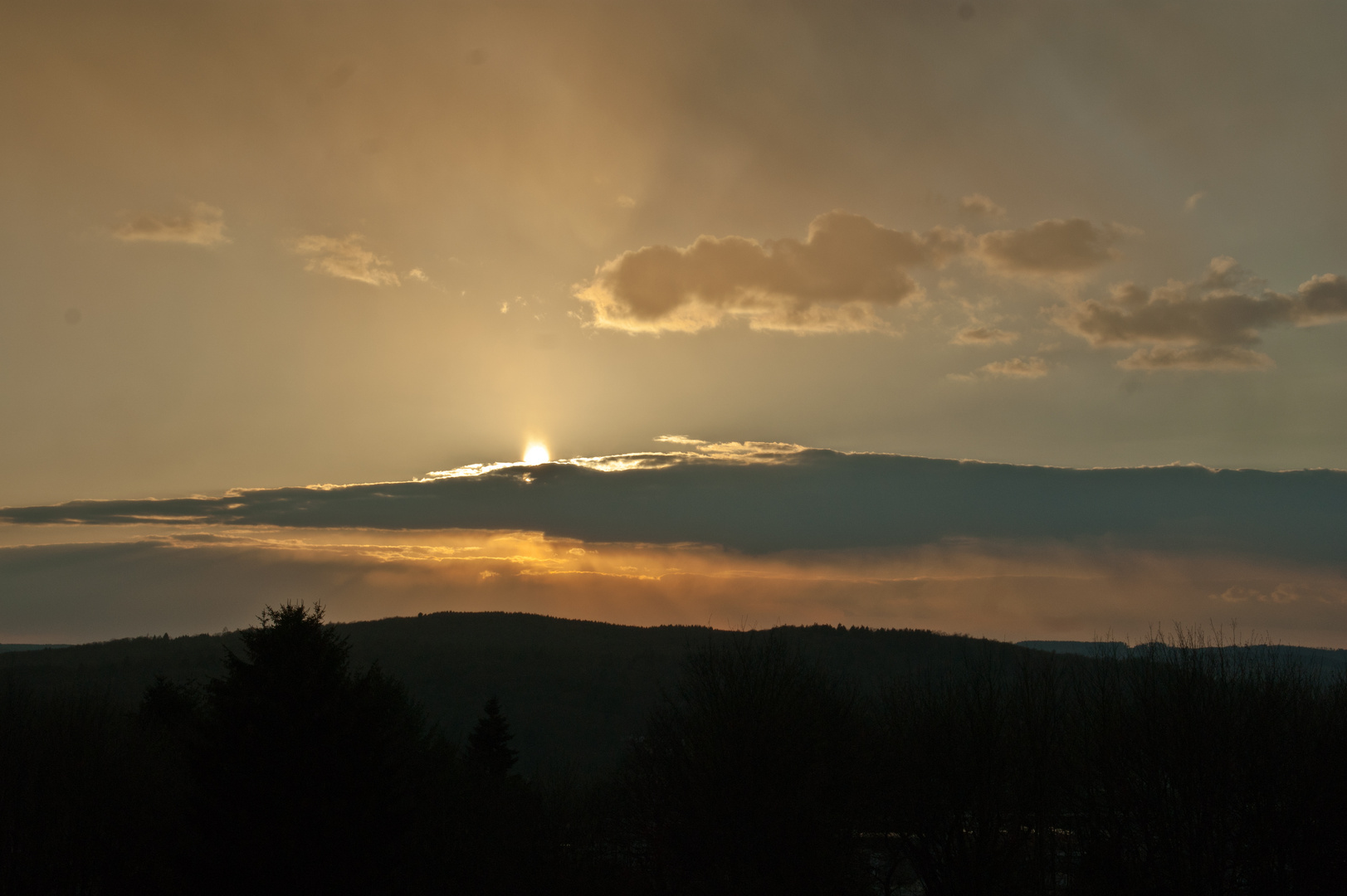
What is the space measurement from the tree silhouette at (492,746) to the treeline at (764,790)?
16341 mm

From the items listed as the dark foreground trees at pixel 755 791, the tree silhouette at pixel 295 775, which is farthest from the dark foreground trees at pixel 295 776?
the dark foreground trees at pixel 755 791

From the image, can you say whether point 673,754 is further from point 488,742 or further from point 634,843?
point 488,742

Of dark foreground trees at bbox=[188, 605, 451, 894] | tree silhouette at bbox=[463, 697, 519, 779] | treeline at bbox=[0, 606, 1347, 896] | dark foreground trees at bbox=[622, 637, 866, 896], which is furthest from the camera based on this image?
tree silhouette at bbox=[463, 697, 519, 779]

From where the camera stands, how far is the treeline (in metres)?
25.9

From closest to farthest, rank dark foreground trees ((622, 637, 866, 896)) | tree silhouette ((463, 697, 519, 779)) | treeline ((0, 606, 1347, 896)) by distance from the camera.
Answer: treeline ((0, 606, 1347, 896)) < dark foreground trees ((622, 637, 866, 896)) < tree silhouette ((463, 697, 519, 779))

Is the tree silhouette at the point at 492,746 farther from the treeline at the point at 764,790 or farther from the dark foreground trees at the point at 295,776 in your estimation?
the dark foreground trees at the point at 295,776

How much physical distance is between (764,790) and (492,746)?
39.4 meters

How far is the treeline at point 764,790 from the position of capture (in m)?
25.9

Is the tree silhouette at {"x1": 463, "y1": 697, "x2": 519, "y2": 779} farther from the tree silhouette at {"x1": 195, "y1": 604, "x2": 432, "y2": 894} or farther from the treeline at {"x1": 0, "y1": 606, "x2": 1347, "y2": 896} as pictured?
the tree silhouette at {"x1": 195, "y1": 604, "x2": 432, "y2": 894}

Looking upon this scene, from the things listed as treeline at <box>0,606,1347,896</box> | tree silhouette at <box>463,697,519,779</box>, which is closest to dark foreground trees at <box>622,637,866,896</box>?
treeline at <box>0,606,1347,896</box>

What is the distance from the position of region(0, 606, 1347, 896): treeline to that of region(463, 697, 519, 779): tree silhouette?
1634cm

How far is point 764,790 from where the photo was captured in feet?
118

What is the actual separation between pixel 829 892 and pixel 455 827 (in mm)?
24904

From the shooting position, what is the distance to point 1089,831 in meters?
39.4
